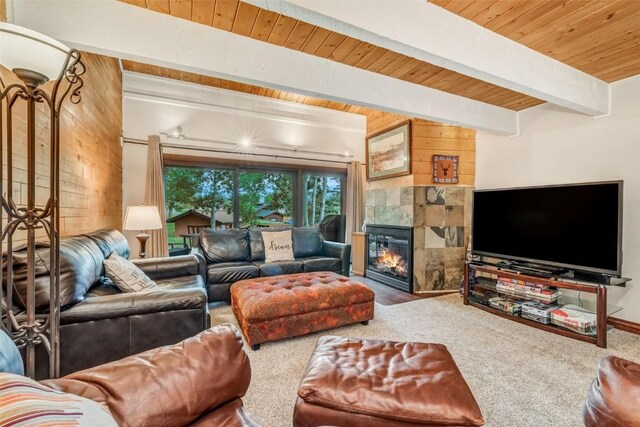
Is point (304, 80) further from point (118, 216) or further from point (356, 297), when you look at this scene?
point (118, 216)

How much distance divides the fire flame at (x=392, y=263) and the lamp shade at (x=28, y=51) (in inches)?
152

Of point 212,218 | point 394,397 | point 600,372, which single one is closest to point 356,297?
point 394,397

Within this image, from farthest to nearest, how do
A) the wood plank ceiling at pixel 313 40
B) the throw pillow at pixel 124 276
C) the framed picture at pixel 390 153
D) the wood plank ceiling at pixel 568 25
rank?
the framed picture at pixel 390 153, the throw pillow at pixel 124 276, the wood plank ceiling at pixel 313 40, the wood plank ceiling at pixel 568 25

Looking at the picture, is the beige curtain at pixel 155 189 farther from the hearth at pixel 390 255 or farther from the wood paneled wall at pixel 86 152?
the hearth at pixel 390 255

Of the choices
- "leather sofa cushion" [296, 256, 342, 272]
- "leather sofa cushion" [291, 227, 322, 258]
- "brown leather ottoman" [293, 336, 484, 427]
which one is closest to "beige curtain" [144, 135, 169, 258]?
"leather sofa cushion" [291, 227, 322, 258]

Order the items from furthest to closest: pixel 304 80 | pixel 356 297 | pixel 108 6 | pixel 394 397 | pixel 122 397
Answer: pixel 356 297 → pixel 304 80 → pixel 108 6 → pixel 394 397 → pixel 122 397

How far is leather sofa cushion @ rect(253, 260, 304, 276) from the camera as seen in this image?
350cm

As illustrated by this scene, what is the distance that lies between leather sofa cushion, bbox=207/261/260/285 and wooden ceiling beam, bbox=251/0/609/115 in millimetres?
2635

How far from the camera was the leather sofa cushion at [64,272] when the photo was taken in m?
1.35

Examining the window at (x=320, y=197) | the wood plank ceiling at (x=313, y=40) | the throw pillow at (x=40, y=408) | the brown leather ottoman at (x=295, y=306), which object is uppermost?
the wood plank ceiling at (x=313, y=40)

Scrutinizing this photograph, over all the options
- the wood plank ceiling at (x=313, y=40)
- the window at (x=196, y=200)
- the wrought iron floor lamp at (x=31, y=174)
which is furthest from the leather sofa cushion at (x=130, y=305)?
the window at (x=196, y=200)

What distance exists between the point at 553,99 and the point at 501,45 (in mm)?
822

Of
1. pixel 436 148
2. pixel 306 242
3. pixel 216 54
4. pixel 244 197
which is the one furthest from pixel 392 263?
pixel 216 54

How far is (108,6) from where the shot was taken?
1839mm
